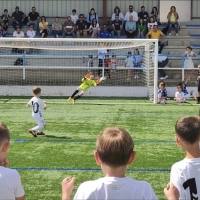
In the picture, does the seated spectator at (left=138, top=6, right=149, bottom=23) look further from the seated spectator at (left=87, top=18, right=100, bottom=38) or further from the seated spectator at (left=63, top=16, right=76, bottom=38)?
the seated spectator at (left=63, top=16, right=76, bottom=38)

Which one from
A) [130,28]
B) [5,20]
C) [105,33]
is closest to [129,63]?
[105,33]

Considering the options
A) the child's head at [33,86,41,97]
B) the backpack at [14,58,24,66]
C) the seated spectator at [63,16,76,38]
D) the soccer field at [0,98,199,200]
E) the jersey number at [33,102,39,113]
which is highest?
the seated spectator at [63,16,76,38]

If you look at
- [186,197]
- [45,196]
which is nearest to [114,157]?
[186,197]

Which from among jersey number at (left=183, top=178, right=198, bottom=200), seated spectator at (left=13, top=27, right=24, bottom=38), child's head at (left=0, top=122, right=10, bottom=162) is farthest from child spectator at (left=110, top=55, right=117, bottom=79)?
child's head at (left=0, top=122, right=10, bottom=162)

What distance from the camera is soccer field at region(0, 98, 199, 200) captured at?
7.73 m

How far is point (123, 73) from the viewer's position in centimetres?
A: 2120

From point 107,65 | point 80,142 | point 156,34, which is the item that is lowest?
point 80,142

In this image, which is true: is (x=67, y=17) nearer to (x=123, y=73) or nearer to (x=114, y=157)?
(x=123, y=73)

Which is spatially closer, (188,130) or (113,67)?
(188,130)

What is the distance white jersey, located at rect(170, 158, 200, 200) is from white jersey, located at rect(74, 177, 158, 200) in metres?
0.69

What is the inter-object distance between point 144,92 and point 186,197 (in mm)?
16686

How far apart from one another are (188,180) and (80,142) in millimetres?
6690

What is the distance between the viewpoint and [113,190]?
3299 mm

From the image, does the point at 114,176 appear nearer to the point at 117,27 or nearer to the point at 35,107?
the point at 35,107
